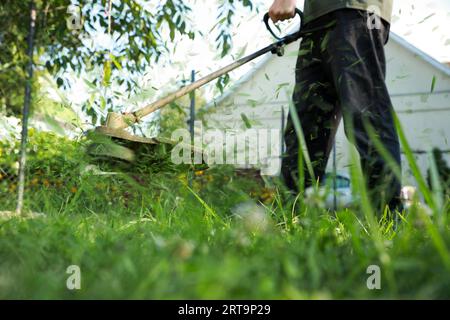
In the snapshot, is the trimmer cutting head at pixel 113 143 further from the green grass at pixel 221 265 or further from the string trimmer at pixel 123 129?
the green grass at pixel 221 265

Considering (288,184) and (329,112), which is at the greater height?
(329,112)

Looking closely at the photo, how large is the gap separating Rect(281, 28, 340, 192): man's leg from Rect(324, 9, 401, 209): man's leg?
0.13 metres

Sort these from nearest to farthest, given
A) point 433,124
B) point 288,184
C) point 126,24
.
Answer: point 288,184 → point 126,24 → point 433,124

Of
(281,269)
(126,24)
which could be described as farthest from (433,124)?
(281,269)

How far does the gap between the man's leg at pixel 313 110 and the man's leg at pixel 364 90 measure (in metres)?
0.13

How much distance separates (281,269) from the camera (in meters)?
0.72

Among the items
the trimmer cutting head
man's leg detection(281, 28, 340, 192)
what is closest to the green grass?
the trimmer cutting head

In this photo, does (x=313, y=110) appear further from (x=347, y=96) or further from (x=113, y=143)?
(x=113, y=143)

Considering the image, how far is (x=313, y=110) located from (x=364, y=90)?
0.27 m

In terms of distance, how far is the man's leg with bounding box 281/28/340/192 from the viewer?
1998mm

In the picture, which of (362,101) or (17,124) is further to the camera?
(17,124)

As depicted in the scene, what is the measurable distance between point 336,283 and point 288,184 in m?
1.34

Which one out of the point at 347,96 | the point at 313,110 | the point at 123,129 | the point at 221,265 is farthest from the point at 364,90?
the point at 221,265
